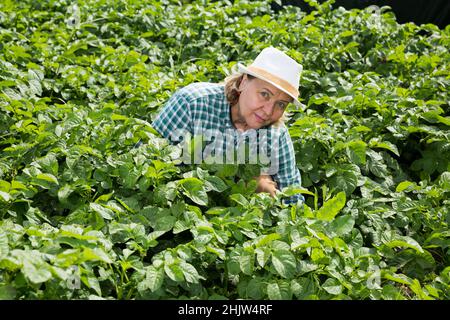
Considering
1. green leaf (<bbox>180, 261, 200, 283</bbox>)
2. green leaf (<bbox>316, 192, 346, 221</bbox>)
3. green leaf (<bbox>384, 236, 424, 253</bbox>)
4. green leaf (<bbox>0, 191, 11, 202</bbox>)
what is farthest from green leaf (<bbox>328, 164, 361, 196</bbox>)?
green leaf (<bbox>0, 191, 11, 202</bbox>)

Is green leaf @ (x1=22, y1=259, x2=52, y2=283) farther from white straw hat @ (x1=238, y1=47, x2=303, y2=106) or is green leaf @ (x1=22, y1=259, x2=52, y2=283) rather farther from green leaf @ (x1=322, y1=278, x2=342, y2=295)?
white straw hat @ (x1=238, y1=47, x2=303, y2=106)

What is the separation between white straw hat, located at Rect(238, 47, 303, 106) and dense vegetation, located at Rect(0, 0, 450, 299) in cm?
40

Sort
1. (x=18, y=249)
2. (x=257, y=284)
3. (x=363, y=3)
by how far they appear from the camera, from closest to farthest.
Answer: (x=18, y=249)
(x=257, y=284)
(x=363, y=3)

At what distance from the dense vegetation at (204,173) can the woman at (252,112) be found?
168 millimetres

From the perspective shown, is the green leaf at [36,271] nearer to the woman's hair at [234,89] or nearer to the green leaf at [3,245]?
the green leaf at [3,245]

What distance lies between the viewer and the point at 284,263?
241 cm

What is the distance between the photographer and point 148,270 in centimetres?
234

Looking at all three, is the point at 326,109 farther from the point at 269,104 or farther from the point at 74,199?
the point at 74,199

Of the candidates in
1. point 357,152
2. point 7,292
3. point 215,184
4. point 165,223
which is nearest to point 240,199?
point 215,184

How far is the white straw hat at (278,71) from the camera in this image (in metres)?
3.17

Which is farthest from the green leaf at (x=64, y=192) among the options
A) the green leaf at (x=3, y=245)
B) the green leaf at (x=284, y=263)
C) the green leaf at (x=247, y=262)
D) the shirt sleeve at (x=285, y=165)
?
the shirt sleeve at (x=285, y=165)

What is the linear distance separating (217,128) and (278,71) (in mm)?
441
